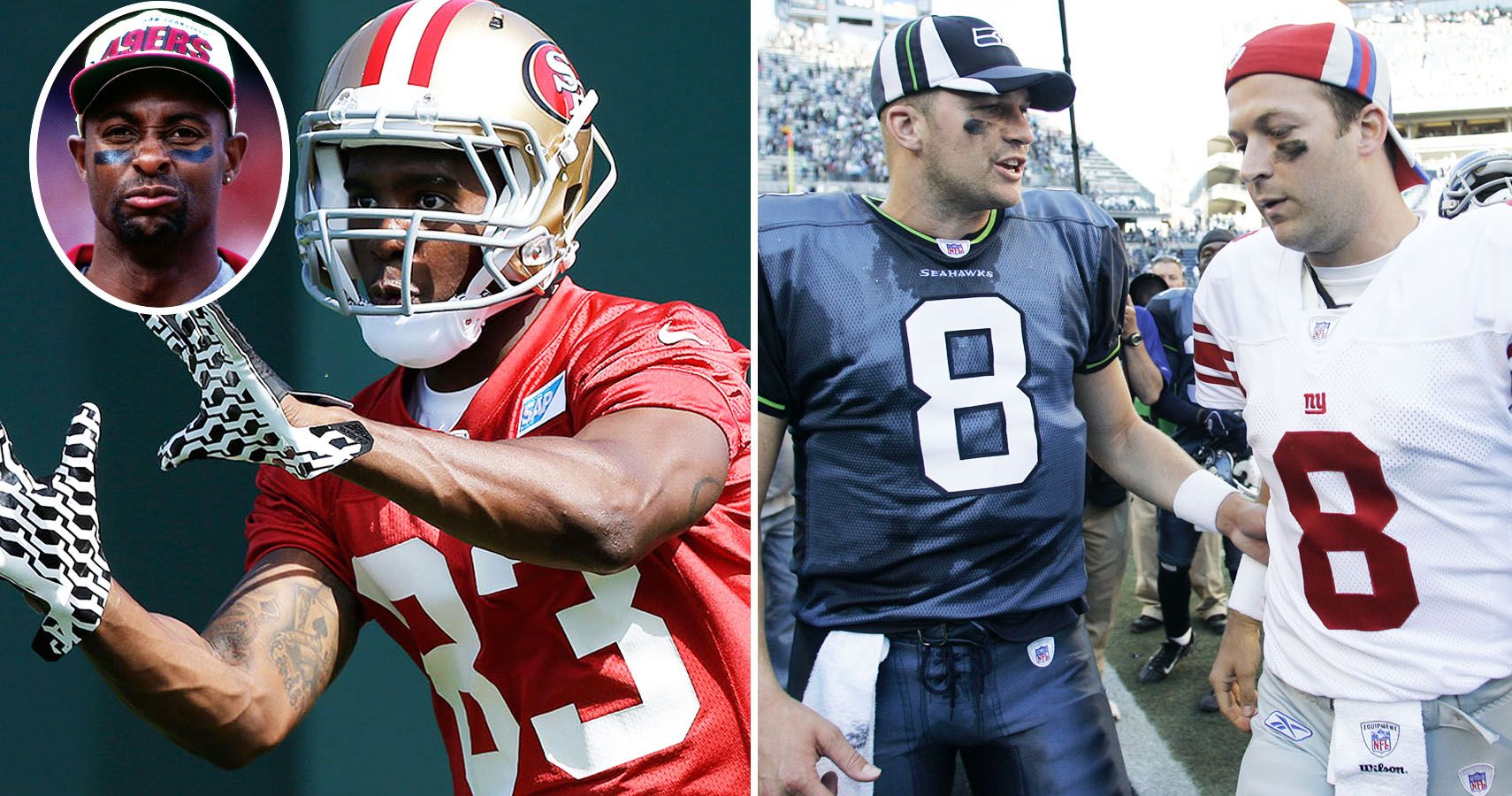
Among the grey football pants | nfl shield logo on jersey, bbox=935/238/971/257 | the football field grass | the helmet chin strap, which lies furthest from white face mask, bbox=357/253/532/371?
the grey football pants

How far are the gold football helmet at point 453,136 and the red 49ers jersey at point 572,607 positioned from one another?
0.13 m

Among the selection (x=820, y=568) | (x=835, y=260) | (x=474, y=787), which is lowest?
(x=474, y=787)

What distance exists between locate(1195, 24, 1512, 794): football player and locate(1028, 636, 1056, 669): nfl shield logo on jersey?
239 mm

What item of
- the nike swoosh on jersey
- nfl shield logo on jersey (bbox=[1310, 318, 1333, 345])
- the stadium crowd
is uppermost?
the stadium crowd

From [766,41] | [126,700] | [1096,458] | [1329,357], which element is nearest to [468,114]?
[766,41]

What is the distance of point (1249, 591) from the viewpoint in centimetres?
154

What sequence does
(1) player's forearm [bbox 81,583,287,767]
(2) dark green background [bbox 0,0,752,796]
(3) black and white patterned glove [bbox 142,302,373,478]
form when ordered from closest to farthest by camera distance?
1. (3) black and white patterned glove [bbox 142,302,373,478]
2. (1) player's forearm [bbox 81,583,287,767]
3. (2) dark green background [bbox 0,0,752,796]

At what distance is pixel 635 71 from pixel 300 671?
3.73 ft

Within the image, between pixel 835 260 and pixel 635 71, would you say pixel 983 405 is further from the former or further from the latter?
pixel 635 71

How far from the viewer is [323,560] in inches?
65.5

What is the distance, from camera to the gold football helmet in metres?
1.49

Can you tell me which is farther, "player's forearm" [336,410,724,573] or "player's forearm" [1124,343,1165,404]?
"player's forearm" [1124,343,1165,404]

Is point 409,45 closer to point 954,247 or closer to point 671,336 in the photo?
point 671,336

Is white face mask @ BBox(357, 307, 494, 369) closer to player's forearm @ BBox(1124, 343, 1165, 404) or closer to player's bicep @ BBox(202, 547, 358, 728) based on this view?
player's bicep @ BBox(202, 547, 358, 728)
